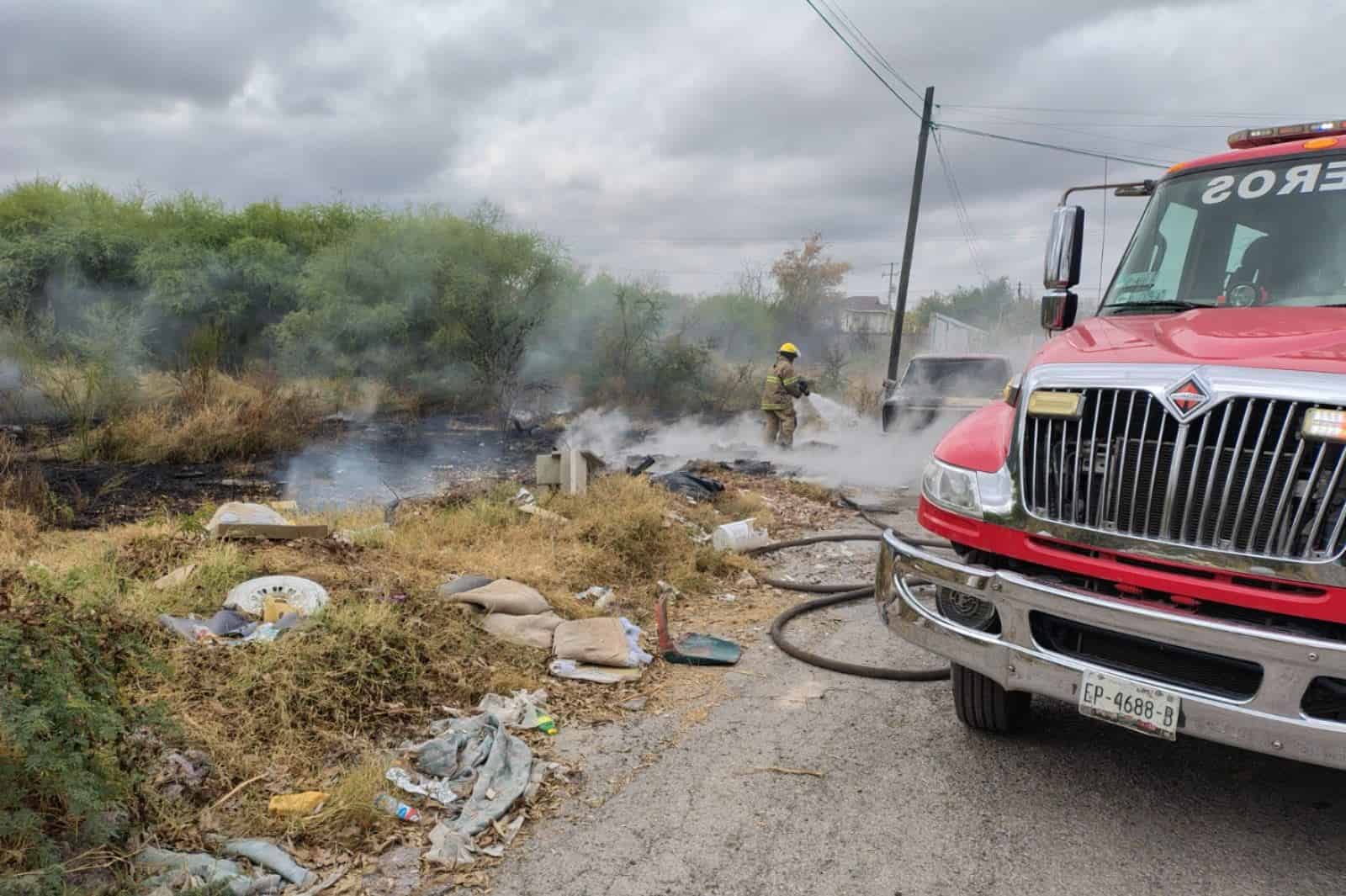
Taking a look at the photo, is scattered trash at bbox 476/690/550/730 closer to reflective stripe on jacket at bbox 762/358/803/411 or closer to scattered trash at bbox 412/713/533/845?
scattered trash at bbox 412/713/533/845

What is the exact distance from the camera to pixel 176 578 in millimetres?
4941

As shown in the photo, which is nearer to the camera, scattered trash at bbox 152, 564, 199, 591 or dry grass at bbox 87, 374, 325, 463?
scattered trash at bbox 152, 564, 199, 591

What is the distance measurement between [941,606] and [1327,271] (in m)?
2.16

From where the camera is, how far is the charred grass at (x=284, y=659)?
2879 mm

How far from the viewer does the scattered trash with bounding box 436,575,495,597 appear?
5.34 metres

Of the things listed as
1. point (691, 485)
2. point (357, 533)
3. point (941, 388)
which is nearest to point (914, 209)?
point (941, 388)

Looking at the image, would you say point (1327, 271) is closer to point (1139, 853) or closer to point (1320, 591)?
point (1320, 591)

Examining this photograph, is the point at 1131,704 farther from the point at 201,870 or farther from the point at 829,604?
the point at 829,604

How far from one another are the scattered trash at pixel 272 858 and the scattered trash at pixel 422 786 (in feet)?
1.75

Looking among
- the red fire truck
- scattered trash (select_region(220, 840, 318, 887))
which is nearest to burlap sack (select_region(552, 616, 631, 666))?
the red fire truck

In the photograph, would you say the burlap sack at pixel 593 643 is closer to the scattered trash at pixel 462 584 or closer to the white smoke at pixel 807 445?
the scattered trash at pixel 462 584

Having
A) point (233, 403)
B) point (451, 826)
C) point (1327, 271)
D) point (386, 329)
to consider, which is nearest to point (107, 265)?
point (386, 329)

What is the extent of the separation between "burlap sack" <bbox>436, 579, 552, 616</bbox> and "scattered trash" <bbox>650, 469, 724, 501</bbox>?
4.03 meters

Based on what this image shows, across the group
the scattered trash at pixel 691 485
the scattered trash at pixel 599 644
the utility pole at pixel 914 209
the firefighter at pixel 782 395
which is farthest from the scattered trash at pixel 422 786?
the utility pole at pixel 914 209
